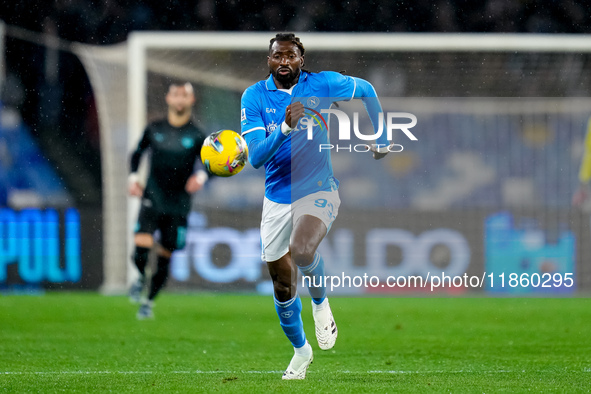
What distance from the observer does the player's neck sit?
1041cm

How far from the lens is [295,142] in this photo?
19.3ft

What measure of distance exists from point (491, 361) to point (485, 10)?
12847mm

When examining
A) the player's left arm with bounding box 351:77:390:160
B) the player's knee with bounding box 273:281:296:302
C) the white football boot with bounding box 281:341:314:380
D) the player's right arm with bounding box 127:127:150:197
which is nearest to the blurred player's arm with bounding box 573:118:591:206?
the player's right arm with bounding box 127:127:150:197

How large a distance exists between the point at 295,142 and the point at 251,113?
1.25ft

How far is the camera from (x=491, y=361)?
6.51m

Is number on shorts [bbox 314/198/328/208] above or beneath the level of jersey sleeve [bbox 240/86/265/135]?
beneath

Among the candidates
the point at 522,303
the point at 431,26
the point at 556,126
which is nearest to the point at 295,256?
the point at 522,303

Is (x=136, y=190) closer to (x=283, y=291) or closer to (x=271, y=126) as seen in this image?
(x=271, y=126)

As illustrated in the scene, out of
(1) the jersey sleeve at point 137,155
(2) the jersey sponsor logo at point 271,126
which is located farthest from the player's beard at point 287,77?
(1) the jersey sleeve at point 137,155

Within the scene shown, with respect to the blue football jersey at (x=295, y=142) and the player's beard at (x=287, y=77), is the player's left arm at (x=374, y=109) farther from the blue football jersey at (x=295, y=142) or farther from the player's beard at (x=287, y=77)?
the player's beard at (x=287, y=77)

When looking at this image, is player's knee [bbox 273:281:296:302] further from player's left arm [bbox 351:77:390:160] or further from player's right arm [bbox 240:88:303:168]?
player's left arm [bbox 351:77:390:160]

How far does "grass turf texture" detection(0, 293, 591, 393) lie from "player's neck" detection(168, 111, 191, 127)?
6.57 feet

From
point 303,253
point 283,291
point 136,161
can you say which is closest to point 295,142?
point 303,253

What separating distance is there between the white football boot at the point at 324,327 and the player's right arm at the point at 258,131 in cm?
100
